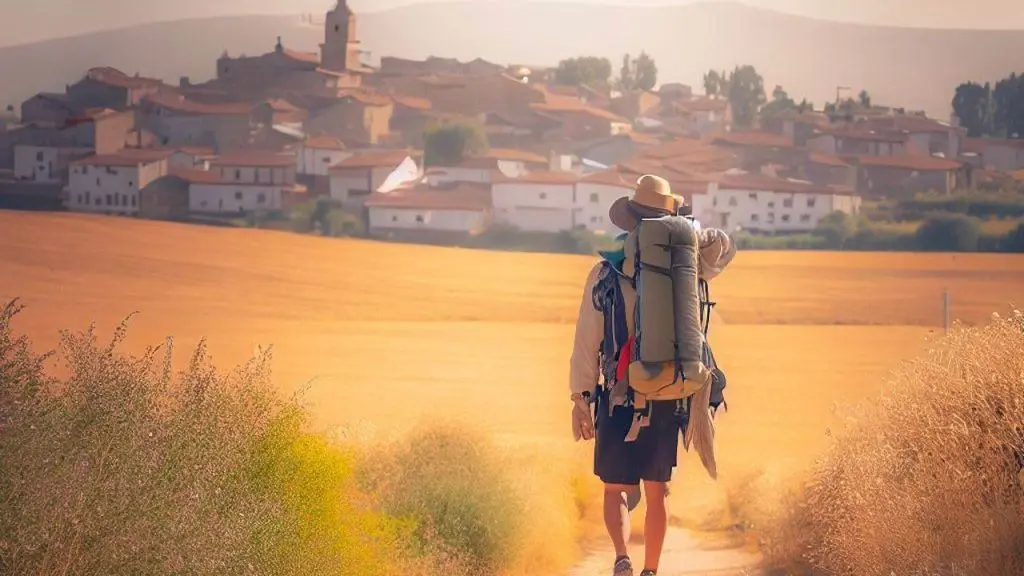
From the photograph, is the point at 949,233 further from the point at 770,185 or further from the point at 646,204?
the point at 646,204

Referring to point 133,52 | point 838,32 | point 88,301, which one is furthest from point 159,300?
point 838,32

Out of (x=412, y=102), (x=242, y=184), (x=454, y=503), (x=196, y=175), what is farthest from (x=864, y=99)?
(x=454, y=503)

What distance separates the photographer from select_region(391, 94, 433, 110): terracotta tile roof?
561 inches

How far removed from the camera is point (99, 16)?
1149cm

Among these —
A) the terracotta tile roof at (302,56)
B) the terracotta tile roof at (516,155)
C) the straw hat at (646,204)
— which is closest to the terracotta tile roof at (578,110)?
the terracotta tile roof at (516,155)

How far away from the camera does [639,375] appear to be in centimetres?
498

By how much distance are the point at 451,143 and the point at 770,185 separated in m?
3.35

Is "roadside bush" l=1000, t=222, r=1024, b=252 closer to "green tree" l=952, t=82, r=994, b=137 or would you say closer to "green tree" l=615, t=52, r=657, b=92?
"green tree" l=952, t=82, r=994, b=137

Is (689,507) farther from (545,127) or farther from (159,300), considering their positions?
(545,127)

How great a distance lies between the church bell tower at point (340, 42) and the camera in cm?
1349

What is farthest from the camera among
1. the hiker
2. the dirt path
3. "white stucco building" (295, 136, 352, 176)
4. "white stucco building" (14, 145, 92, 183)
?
"white stucco building" (295, 136, 352, 176)

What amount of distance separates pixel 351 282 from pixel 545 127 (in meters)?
2.78

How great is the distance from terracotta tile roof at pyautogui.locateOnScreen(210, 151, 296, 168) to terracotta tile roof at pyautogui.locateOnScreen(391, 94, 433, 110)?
120cm

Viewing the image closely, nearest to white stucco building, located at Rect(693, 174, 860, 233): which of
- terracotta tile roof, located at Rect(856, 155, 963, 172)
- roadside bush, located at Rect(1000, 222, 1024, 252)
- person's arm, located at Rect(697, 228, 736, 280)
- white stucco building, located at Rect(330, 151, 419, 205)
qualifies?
terracotta tile roof, located at Rect(856, 155, 963, 172)
